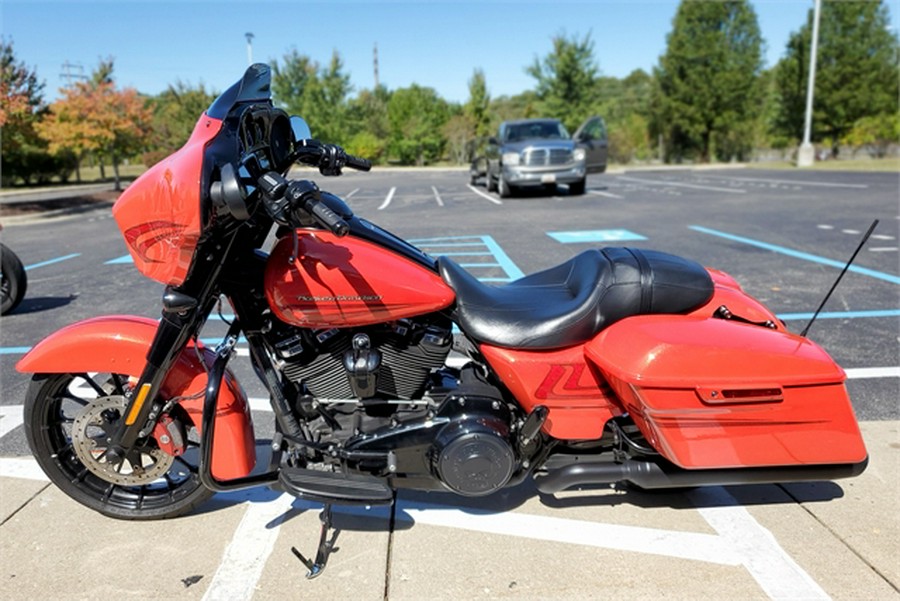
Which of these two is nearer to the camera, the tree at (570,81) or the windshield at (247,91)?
the windshield at (247,91)

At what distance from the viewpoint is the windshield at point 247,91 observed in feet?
6.91

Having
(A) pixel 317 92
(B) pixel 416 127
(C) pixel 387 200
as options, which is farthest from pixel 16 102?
→ (B) pixel 416 127

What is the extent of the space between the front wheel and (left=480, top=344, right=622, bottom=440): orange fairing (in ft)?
4.44

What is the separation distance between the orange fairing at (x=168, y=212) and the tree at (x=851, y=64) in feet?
148

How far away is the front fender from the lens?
246cm

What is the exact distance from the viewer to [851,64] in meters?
38.1

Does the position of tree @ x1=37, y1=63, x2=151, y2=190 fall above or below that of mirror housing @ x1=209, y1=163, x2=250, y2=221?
above

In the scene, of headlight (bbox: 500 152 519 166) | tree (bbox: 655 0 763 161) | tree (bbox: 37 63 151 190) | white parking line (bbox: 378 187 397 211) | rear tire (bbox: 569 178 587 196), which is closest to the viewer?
white parking line (bbox: 378 187 397 211)

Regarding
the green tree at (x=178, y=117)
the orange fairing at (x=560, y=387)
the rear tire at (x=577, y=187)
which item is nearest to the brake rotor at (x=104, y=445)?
the orange fairing at (x=560, y=387)

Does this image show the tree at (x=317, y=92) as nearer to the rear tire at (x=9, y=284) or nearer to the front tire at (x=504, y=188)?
the front tire at (x=504, y=188)

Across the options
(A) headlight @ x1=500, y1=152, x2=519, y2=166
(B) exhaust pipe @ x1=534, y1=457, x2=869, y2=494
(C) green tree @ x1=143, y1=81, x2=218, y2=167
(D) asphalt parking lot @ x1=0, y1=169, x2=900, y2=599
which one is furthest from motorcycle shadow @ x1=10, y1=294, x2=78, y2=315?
(C) green tree @ x1=143, y1=81, x2=218, y2=167

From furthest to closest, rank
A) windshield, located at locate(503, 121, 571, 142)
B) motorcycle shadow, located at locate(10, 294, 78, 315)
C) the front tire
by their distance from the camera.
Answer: windshield, located at locate(503, 121, 571, 142) < the front tire < motorcycle shadow, located at locate(10, 294, 78, 315)

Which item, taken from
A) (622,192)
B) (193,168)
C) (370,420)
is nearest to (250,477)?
(370,420)

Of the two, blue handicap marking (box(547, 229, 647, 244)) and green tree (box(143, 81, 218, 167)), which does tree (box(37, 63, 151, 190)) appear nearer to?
green tree (box(143, 81, 218, 167))
